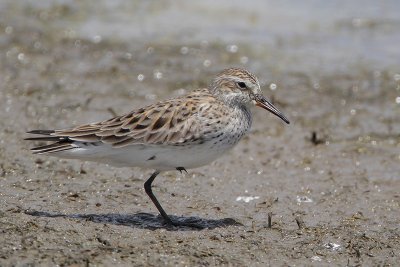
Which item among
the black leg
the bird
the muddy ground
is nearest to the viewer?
the muddy ground

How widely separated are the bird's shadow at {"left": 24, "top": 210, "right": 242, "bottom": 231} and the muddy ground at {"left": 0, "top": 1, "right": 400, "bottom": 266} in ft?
0.07

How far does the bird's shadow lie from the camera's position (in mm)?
7473

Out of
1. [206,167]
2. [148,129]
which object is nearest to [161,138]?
[148,129]

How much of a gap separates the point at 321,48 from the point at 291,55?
2.24ft

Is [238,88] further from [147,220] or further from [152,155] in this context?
[147,220]

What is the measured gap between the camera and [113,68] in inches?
492

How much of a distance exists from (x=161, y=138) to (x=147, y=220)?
2.70 feet

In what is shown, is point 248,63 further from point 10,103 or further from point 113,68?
point 10,103

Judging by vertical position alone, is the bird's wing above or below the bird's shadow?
above

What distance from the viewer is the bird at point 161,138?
745cm

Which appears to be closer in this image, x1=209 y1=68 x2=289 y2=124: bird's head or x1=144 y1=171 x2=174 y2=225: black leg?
x1=144 y1=171 x2=174 y2=225: black leg

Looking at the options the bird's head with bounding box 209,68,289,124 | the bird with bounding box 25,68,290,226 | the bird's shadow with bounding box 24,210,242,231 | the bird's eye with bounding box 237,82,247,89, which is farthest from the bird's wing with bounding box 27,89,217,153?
the bird's shadow with bounding box 24,210,242,231

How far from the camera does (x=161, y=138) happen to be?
295 inches

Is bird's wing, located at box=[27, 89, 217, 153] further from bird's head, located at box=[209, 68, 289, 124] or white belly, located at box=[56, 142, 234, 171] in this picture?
bird's head, located at box=[209, 68, 289, 124]
